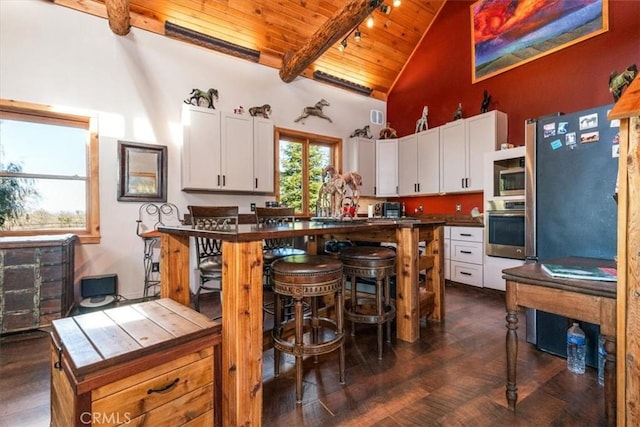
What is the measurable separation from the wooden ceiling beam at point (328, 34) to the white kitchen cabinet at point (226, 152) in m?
0.90

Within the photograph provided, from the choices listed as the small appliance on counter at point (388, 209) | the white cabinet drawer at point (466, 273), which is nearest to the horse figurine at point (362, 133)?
the small appliance on counter at point (388, 209)

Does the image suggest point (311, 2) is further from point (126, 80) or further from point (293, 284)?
point (293, 284)

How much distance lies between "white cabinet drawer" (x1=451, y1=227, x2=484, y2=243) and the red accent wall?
21.9 inches

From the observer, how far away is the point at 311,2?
13.3 feet

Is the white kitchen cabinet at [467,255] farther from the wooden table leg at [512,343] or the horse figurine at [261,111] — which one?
the horse figurine at [261,111]

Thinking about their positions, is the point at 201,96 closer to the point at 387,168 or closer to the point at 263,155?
the point at 263,155

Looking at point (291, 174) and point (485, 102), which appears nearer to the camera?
point (485, 102)

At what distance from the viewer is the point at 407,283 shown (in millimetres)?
2273

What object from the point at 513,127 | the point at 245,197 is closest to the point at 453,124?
the point at 513,127

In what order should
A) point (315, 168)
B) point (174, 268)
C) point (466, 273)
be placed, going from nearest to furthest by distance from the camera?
point (174, 268), point (466, 273), point (315, 168)

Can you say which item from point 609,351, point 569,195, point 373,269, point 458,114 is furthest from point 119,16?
point 609,351

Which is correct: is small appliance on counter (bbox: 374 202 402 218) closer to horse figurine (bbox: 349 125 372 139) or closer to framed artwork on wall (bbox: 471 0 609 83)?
horse figurine (bbox: 349 125 372 139)

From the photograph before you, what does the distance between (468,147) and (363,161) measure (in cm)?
168

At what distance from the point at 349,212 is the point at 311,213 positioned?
2303 mm
